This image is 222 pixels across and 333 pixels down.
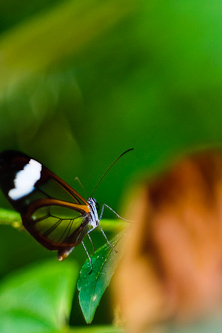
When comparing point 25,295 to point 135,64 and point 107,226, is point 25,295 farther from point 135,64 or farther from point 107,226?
point 135,64

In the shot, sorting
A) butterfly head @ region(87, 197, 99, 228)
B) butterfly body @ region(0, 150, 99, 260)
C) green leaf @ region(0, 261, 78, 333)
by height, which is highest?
butterfly body @ region(0, 150, 99, 260)

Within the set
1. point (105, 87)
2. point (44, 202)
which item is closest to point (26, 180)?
point (44, 202)

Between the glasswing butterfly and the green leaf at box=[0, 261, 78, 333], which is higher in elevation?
the glasswing butterfly

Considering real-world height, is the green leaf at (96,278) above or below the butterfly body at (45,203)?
below

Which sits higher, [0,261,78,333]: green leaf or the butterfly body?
the butterfly body

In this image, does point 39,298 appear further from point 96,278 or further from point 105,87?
point 105,87
